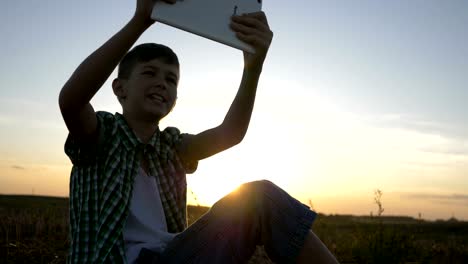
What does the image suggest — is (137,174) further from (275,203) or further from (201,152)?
(275,203)

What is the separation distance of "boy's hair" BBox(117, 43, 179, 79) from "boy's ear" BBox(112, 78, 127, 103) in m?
0.03

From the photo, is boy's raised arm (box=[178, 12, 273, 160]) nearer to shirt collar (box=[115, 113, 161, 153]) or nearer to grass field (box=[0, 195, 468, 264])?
shirt collar (box=[115, 113, 161, 153])

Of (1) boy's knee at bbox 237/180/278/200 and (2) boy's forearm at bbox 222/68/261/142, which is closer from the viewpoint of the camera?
(1) boy's knee at bbox 237/180/278/200

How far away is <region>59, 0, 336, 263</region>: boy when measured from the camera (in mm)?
1928

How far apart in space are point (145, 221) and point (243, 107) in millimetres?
789

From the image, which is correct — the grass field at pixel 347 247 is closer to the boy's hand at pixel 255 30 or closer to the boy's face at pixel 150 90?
the boy's face at pixel 150 90

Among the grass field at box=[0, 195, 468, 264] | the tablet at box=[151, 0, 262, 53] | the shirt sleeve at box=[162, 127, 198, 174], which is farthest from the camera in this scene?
the grass field at box=[0, 195, 468, 264]

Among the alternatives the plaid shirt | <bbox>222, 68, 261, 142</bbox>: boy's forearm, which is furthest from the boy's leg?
<bbox>222, 68, 261, 142</bbox>: boy's forearm

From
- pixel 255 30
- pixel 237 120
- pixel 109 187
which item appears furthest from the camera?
pixel 237 120

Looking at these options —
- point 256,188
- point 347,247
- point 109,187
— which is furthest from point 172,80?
point 347,247

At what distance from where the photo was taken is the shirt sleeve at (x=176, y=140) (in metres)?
2.65

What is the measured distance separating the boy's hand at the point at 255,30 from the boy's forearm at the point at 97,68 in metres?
0.37

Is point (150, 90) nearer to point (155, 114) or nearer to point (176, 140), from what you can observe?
point (155, 114)

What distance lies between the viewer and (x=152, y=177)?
2.38 meters
